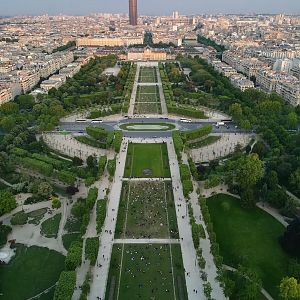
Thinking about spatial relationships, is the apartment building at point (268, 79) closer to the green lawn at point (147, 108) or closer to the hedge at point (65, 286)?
the green lawn at point (147, 108)

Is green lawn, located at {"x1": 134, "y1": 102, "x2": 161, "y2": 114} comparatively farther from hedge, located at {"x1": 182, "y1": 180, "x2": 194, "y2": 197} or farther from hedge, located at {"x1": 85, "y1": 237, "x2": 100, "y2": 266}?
hedge, located at {"x1": 85, "y1": 237, "x2": 100, "y2": 266}

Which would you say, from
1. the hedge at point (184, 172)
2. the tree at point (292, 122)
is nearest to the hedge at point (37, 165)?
the hedge at point (184, 172)

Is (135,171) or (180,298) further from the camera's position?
(135,171)

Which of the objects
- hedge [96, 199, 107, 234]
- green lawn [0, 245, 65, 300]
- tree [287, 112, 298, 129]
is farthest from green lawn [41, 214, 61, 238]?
tree [287, 112, 298, 129]

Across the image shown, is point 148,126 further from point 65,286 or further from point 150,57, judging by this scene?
point 150,57

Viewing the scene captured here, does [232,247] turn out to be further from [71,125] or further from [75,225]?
[71,125]

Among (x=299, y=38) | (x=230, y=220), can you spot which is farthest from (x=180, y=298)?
(x=299, y=38)

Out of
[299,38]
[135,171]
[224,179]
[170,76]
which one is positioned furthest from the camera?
[299,38]
